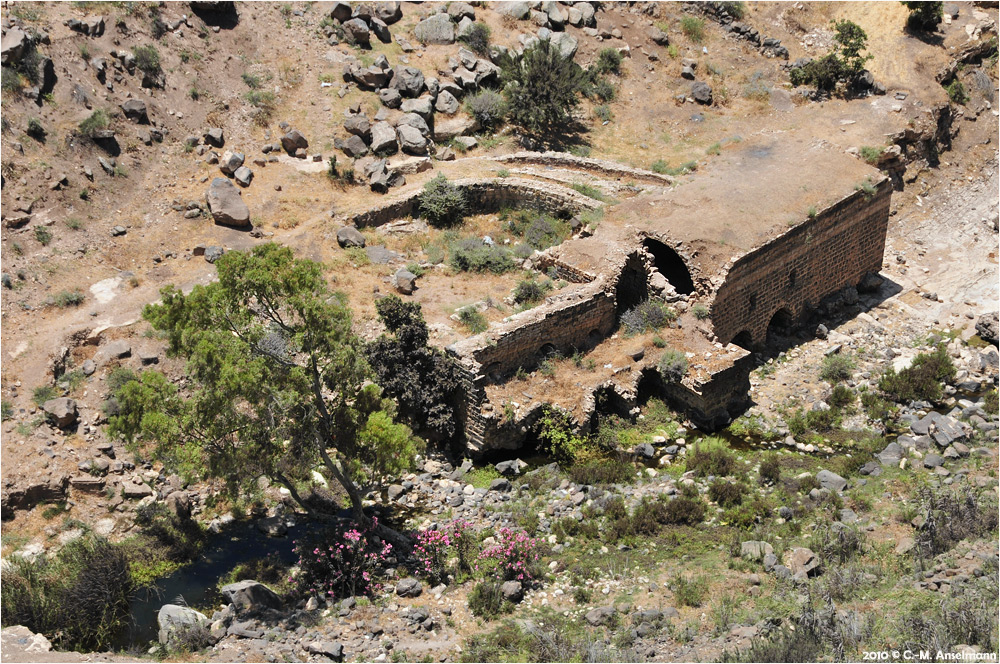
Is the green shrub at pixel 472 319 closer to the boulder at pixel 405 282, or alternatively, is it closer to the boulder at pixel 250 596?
the boulder at pixel 405 282

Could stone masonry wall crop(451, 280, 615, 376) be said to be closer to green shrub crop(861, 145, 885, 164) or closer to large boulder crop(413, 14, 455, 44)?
green shrub crop(861, 145, 885, 164)

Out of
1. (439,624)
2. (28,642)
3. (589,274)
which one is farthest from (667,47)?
(28,642)

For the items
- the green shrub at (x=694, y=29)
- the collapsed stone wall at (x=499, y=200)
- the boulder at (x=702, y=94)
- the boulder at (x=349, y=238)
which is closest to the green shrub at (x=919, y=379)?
the collapsed stone wall at (x=499, y=200)

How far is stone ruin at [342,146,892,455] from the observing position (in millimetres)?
20188

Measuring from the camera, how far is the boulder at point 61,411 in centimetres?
1900

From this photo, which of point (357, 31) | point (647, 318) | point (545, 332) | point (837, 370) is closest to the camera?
point (545, 332)

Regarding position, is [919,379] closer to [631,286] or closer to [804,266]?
[804,266]

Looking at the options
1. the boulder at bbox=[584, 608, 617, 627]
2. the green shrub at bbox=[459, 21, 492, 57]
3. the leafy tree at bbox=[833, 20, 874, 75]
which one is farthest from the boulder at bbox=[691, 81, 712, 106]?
the boulder at bbox=[584, 608, 617, 627]

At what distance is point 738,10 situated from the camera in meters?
35.3

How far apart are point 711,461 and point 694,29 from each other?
20.8m

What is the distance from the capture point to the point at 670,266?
23859mm

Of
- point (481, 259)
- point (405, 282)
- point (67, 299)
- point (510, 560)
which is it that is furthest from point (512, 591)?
point (67, 299)

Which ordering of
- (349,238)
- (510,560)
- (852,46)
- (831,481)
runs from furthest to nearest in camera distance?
(852,46), (349,238), (831,481), (510,560)

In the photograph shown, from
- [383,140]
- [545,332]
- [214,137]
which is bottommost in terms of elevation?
[545,332]
